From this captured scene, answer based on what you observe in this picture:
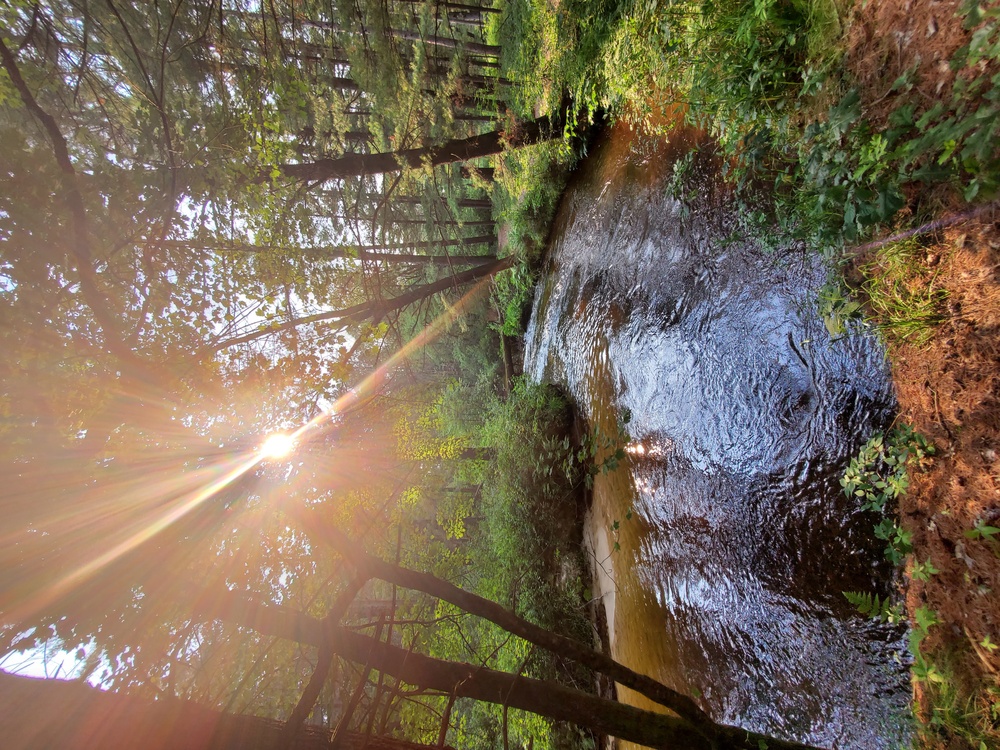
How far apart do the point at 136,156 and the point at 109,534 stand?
4.87 m

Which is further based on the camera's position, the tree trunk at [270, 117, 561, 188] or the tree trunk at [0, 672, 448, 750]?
the tree trunk at [270, 117, 561, 188]

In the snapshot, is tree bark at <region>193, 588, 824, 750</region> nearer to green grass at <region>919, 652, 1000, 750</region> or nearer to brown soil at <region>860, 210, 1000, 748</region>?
green grass at <region>919, 652, 1000, 750</region>

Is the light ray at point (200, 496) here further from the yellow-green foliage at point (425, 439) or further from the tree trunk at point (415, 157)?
the tree trunk at point (415, 157)

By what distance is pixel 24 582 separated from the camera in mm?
3287

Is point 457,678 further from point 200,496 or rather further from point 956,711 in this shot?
point 200,496

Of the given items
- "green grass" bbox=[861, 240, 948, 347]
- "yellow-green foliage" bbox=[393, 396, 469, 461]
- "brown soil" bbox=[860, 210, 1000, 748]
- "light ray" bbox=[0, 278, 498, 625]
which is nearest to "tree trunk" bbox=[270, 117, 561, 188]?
"light ray" bbox=[0, 278, 498, 625]

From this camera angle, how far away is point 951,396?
110 inches

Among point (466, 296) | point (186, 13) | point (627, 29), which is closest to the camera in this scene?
point (627, 29)

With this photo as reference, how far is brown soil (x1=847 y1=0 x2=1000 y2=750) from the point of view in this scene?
2.53m

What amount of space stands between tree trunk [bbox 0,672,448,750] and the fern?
11.2ft

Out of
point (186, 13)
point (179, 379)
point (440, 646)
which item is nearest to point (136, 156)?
point (186, 13)

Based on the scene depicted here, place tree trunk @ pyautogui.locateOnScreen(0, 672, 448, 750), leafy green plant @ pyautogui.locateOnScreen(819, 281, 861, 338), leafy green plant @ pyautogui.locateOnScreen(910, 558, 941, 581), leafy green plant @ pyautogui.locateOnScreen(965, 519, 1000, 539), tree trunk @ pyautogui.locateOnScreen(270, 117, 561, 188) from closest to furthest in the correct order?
tree trunk @ pyautogui.locateOnScreen(0, 672, 448, 750), leafy green plant @ pyautogui.locateOnScreen(965, 519, 1000, 539), leafy green plant @ pyautogui.locateOnScreen(910, 558, 941, 581), leafy green plant @ pyautogui.locateOnScreen(819, 281, 861, 338), tree trunk @ pyautogui.locateOnScreen(270, 117, 561, 188)

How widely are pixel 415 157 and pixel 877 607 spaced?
26.4ft

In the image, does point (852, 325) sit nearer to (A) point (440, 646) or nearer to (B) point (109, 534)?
(B) point (109, 534)
